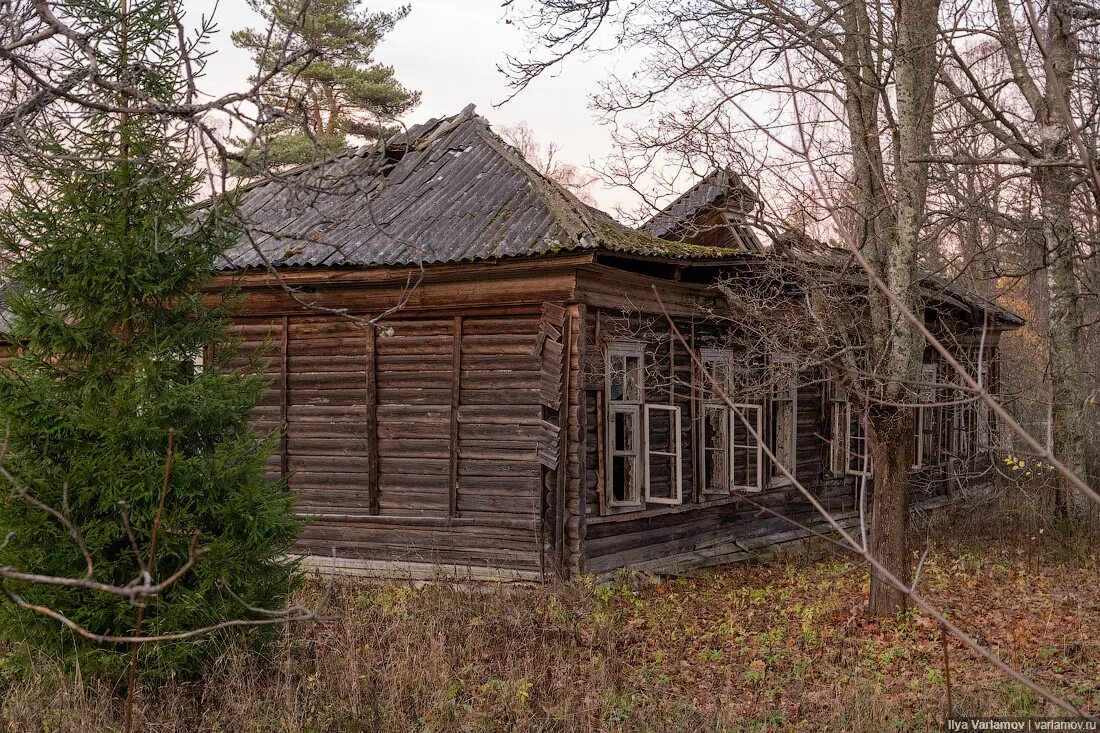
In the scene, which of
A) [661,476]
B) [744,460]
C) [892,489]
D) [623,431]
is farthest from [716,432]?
[892,489]

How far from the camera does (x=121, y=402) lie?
19.0ft

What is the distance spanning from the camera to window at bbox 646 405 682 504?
10336 millimetres

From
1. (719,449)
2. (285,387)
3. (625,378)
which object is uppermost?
(625,378)

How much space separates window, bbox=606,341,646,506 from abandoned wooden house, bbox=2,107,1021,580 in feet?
0.10

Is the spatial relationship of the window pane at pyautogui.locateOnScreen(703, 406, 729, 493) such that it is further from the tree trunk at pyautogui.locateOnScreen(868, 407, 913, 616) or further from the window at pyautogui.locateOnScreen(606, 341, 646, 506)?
the tree trunk at pyautogui.locateOnScreen(868, 407, 913, 616)

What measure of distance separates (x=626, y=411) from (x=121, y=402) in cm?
577

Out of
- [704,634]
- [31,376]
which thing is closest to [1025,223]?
[704,634]

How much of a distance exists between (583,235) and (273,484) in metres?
3.98

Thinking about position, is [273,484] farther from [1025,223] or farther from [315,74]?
[315,74]

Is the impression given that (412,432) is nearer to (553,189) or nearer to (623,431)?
(623,431)

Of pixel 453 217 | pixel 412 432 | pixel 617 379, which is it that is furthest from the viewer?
pixel 617 379

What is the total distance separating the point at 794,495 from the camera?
1320 centimetres

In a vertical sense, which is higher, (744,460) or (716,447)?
(716,447)

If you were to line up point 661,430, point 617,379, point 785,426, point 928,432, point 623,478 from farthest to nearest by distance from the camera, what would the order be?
1. point 928,432
2. point 785,426
3. point 623,478
4. point 661,430
5. point 617,379
